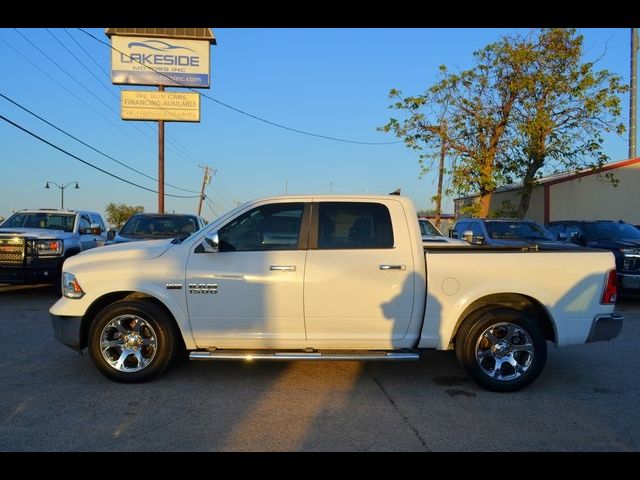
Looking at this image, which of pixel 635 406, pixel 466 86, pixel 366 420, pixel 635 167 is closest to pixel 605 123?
pixel 466 86

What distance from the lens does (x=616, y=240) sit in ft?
37.6

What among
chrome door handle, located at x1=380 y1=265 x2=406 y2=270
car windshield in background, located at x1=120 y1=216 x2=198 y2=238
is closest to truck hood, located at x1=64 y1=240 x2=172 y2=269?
chrome door handle, located at x1=380 y1=265 x2=406 y2=270

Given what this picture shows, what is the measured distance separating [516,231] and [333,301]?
27.5 ft

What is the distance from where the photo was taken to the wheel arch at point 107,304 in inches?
207

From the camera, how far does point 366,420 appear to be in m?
4.36

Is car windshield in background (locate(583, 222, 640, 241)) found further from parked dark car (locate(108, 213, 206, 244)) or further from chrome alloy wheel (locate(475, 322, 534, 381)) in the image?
parked dark car (locate(108, 213, 206, 244))

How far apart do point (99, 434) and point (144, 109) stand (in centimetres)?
2128

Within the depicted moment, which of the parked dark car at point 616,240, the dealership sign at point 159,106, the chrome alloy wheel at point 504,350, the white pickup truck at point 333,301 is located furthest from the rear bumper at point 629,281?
the dealership sign at point 159,106

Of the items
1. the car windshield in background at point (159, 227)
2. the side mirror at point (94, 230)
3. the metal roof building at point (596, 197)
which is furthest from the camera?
the metal roof building at point (596, 197)

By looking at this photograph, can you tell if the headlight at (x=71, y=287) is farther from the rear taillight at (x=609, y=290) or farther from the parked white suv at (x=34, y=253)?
the parked white suv at (x=34, y=253)

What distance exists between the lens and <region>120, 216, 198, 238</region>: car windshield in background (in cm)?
1166

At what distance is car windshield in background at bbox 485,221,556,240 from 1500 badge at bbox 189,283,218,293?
27.8ft

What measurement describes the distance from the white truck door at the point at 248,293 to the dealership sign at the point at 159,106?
19.6 metres

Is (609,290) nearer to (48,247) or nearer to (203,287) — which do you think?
(203,287)
